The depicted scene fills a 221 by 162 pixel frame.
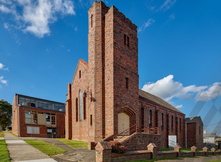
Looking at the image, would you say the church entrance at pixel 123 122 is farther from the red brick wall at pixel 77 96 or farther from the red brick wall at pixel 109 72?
the red brick wall at pixel 77 96

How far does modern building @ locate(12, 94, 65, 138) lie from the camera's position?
93.5ft

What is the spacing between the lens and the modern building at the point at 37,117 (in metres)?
28.5

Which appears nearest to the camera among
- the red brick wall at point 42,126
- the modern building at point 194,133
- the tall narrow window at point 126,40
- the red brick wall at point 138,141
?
the red brick wall at point 138,141

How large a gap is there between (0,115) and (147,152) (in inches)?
1796

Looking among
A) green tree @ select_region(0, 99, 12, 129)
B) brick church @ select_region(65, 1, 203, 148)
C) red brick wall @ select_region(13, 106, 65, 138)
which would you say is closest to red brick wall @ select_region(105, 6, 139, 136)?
brick church @ select_region(65, 1, 203, 148)

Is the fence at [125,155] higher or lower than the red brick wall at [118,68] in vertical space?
lower

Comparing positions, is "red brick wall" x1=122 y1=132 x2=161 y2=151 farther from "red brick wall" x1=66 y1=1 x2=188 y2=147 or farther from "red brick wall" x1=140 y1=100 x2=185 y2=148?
"red brick wall" x1=140 y1=100 x2=185 y2=148

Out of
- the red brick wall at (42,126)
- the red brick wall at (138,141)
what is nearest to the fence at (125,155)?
the red brick wall at (138,141)

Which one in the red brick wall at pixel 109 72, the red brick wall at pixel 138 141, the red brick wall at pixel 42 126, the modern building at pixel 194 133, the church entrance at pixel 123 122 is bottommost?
the modern building at pixel 194 133

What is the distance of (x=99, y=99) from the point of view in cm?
1781

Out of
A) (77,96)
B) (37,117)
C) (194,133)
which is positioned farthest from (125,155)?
(194,133)

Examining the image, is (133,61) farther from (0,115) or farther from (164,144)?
(0,115)

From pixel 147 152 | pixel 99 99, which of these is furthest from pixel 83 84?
pixel 147 152

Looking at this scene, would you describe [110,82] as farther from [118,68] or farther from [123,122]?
[123,122]
